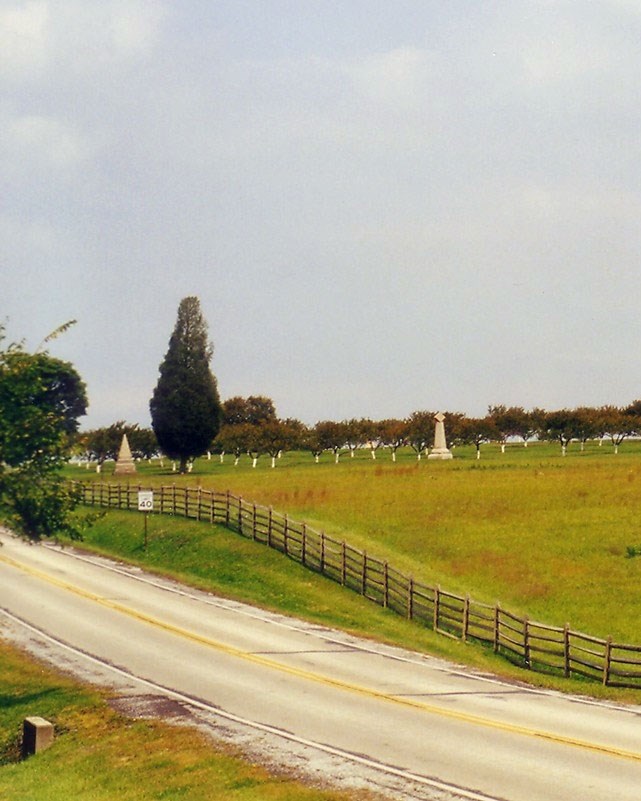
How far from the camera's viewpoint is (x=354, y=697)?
23828 millimetres

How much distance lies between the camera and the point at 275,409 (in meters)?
199

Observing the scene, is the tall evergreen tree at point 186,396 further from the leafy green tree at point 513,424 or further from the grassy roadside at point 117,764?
the grassy roadside at point 117,764

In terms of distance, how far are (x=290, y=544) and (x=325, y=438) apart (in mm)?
78287

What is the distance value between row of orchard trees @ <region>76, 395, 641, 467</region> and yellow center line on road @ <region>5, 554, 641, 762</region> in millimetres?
76703

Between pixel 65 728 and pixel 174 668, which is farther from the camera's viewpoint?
pixel 174 668

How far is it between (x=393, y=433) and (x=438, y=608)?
9131 centimetres

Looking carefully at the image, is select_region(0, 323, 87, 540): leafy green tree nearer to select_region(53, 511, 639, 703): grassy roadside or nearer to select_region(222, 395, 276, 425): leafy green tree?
select_region(53, 511, 639, 703): grassy roadside

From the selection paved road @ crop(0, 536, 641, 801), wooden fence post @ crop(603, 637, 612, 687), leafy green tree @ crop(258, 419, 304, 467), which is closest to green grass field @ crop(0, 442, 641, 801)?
wooden fence post @ crop(603, 637, 612, 687)

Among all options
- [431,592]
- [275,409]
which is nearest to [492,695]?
[431,592]

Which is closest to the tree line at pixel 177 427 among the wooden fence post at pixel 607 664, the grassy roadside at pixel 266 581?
the grassy roadside at pixel 266 581

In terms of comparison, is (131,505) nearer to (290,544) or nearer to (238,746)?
(290,544)

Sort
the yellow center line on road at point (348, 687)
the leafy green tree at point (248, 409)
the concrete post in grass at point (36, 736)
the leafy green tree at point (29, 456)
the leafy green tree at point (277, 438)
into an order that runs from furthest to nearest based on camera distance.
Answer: the leafy green tree at point (248, 409)
the leafy green tree at point (277, 438)
the leafy green tree at point (29, 456)
the concrete post in grass at point (36, 736)
the yellow center line on road at point (348, 687)

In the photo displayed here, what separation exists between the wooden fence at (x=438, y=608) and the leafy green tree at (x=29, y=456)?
1189 mm

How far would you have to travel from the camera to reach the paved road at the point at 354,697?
17.3 metres
